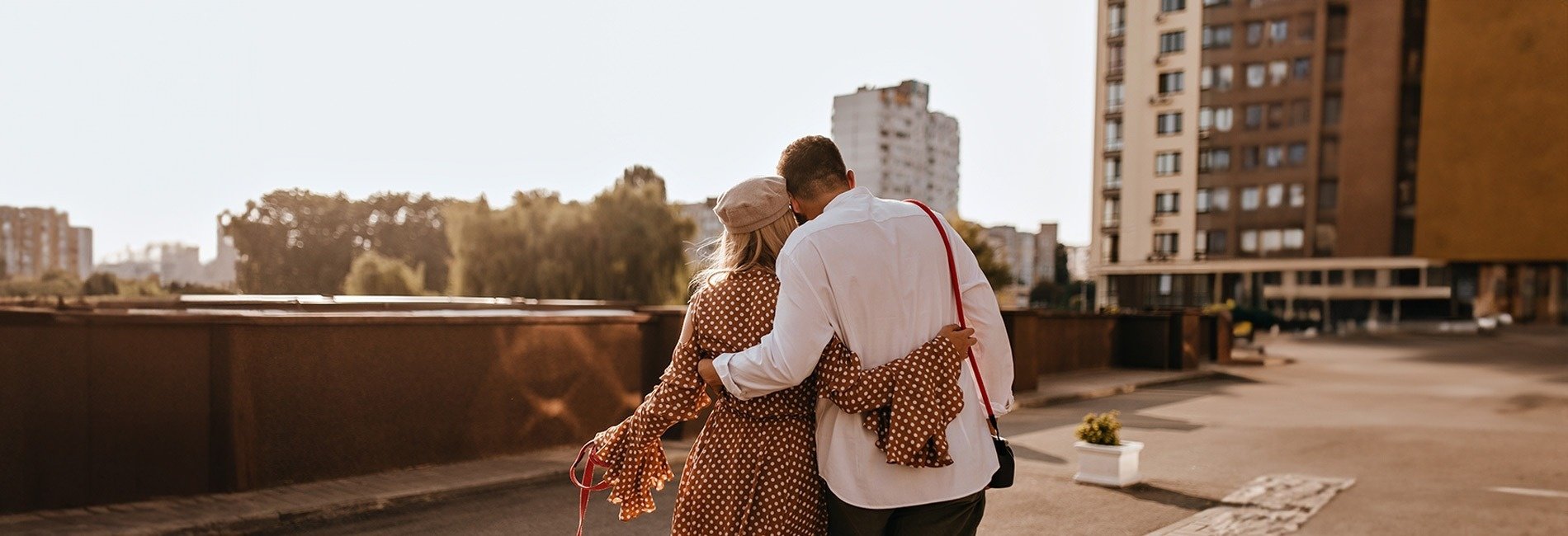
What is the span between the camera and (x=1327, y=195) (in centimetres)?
7094

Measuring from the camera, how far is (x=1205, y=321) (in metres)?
29.2

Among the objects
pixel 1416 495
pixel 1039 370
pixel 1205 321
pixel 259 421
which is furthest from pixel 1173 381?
pixel 259 421

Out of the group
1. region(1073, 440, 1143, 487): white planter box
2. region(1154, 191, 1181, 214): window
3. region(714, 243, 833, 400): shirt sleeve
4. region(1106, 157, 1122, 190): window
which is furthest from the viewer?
region(1106, 157, 1122, 190): window

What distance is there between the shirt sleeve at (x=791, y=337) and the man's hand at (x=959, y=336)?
0.30 metres

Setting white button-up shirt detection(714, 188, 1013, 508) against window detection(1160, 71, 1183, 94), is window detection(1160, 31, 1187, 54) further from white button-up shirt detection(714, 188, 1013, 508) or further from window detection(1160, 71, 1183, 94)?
white button-up shirt detection(714, 188, 1013, 508)

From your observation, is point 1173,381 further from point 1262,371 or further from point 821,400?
point 821,400

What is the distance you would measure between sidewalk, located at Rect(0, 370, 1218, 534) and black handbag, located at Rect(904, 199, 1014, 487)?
5.14 meters

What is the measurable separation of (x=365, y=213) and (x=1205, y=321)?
75169 millimetres

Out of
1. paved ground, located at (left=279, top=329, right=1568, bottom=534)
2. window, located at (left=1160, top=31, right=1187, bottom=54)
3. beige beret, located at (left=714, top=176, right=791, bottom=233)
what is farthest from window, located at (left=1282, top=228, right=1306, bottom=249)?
beige beret, located at (left=714, top=176, right=791, bottom=233)

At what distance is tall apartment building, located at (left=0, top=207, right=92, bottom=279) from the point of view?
89188 millimetres

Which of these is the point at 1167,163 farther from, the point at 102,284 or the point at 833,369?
the point at 833,369

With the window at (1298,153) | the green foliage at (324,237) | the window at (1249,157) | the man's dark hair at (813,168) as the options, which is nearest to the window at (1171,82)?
the window at (1249,157)

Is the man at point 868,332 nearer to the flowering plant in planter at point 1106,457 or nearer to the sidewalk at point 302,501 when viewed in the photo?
the sidewalk at point 302,501

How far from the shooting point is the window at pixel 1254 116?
72.8 meters
